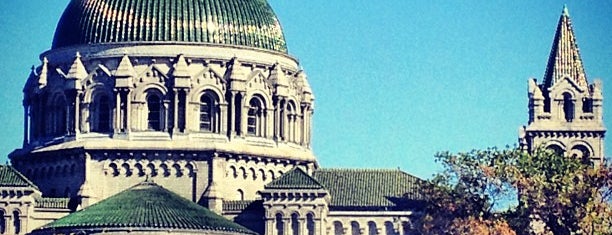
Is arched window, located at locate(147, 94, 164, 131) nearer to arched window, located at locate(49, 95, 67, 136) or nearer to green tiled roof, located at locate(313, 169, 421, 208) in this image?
arched window, located at locate(49, 95, 67, 136)

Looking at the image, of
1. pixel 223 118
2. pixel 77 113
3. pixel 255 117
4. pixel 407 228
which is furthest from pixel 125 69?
pixel 407 228

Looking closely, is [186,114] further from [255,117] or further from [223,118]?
[255,117]

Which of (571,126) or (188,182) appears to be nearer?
(188,182)

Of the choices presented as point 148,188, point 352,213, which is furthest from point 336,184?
point 148,188

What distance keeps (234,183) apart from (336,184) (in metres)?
6.01

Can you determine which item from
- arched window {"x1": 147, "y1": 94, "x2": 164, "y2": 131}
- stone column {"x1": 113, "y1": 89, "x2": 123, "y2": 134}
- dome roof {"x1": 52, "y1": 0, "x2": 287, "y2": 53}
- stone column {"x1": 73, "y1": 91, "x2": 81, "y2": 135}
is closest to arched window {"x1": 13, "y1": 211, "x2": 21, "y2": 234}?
stone column {"x1": 73, "y1": 91, "x2": 81, "y2": 135}

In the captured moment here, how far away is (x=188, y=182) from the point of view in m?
149

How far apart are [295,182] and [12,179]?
1588 centimetres

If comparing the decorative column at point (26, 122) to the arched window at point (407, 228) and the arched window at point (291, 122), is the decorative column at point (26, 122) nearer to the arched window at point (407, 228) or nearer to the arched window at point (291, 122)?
the arched window at point (291, 122)

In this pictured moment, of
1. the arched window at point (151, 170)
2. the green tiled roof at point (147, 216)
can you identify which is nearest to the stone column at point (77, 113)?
the arched window at point (151, 170)

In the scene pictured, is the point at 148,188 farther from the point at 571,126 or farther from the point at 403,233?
the point at 571,126

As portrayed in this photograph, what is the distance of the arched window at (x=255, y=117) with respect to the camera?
501 feet

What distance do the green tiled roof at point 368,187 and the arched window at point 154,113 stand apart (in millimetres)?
9805

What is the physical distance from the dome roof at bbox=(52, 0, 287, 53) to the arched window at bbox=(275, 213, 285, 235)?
1405 centimetres
